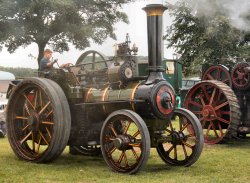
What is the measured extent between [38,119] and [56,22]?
673 inches

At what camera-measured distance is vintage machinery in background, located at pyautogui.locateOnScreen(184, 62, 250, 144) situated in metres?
8.05

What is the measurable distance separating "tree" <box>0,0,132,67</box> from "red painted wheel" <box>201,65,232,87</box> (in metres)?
13.1

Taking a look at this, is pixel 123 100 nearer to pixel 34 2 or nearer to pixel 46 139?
pixel 46 139

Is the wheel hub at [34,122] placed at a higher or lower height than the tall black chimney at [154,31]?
lower

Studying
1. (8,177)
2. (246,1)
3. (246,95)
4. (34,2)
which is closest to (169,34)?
(34,2)

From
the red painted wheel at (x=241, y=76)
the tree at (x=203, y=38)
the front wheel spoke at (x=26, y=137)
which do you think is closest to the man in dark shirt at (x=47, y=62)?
the front wheel spoke at (x=26, y=137)

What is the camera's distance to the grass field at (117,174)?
16.6 ft

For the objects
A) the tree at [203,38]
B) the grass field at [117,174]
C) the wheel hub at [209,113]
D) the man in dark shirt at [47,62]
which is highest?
the tree at [203,38]

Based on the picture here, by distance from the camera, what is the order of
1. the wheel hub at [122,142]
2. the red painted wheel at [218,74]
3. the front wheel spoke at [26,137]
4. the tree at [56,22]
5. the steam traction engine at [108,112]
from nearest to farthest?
the wheel hub at [122,142], the steam traction engine at [108,112], the front wheel spoke at [26,137], the red painted wheel at [218,74], the tree at [56,22]

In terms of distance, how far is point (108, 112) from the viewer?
6.11 metres

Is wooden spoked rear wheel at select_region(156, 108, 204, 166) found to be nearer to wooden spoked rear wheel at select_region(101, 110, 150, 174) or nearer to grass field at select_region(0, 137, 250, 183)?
grass field at select_region(0, 137, 250, 183)

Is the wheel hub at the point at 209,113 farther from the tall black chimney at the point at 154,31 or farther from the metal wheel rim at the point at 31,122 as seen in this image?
the metal wheel rim at the point at 31,122

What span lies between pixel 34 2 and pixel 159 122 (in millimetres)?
16918

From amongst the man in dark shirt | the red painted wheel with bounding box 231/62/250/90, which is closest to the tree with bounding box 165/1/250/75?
the red painted wheel with bounding box 231/62/250/90
